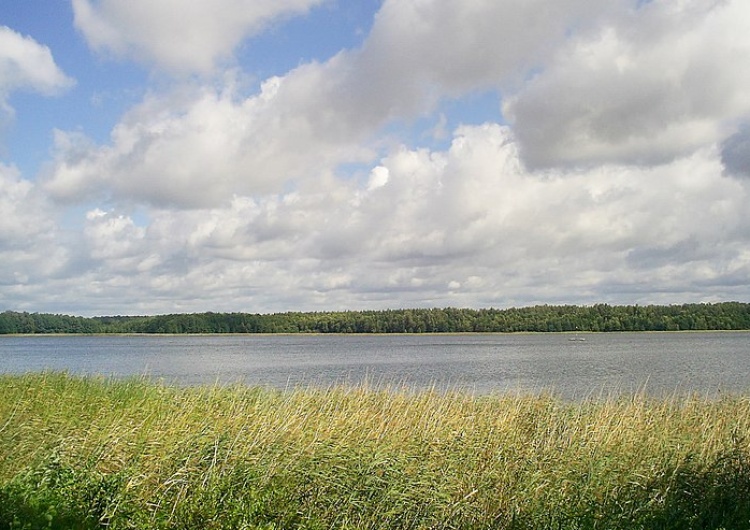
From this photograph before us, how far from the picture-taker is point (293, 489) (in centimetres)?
823

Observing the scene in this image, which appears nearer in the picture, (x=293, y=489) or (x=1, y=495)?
(x=1, y=495)

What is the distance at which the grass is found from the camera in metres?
7.58

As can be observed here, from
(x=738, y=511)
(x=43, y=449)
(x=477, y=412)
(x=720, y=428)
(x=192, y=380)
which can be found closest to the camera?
(x=738, y=511)

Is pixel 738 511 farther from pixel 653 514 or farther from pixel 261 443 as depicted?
pixel 261 443

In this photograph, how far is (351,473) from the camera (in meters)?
8.60

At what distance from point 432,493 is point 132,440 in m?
4.21

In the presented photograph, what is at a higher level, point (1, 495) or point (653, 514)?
point (1, 495)

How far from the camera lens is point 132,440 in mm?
9586

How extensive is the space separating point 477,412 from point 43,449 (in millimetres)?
8328

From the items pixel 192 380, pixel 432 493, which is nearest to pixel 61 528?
pixel 432 493

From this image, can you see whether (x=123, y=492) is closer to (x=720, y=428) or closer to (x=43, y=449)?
(x=43, y=449)

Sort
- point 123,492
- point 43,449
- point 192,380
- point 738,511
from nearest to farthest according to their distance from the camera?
point 123,492 < point 738,511 < point 43,449 < point 192,380

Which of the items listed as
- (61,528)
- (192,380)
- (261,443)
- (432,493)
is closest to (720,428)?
(432,493)

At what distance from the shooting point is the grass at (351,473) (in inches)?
299
